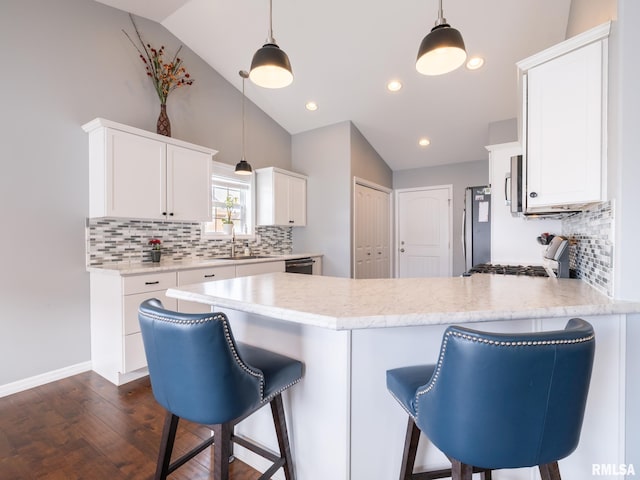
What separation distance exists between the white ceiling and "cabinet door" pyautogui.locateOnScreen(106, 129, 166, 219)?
1470 millimetres

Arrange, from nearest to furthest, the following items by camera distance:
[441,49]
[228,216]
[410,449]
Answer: [410,449] < [441,49] < [228,216]

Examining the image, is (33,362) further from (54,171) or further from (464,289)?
(464,289)

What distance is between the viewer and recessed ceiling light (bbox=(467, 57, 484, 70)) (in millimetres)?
3293

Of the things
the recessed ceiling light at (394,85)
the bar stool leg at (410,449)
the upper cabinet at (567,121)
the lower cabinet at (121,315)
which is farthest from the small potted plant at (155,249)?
the recessed ceiling light at (394,85)

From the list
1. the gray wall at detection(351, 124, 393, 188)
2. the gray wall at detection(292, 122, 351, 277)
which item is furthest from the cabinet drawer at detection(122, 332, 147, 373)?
the gray wall at detection(351, 124, 393, 188)

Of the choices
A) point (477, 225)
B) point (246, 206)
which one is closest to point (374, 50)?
point (477, 225)

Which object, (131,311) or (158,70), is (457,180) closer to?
(158,70)

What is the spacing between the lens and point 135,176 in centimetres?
279

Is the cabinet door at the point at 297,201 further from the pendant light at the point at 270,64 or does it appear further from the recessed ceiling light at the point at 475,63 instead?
the pendant light at the point at 270,64

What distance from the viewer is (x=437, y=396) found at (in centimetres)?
86

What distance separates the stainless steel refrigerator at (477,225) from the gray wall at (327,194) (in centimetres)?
159

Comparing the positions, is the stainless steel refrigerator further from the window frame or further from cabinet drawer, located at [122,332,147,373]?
cabinet drawer, located at [122,332,147,373]

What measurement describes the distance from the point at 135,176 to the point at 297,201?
93.1 inches

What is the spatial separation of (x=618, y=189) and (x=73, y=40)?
4.10m
